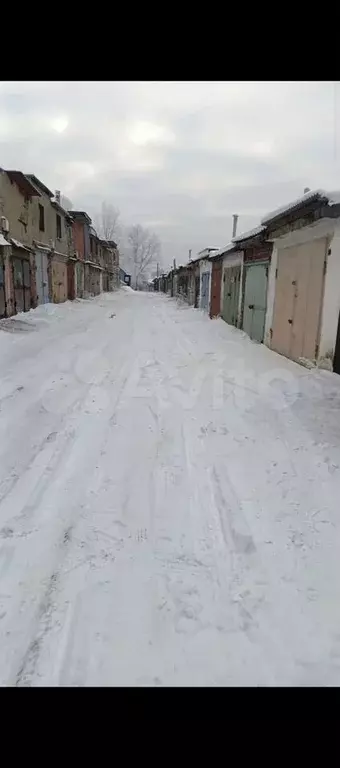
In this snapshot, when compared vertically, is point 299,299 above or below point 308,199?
below

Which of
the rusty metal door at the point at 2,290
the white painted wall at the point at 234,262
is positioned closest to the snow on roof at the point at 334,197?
the white painted wall at the point at 234,262

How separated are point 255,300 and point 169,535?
10.8 meters

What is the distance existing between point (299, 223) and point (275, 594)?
295 inches

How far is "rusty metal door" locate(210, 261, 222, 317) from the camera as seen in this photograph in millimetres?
20359

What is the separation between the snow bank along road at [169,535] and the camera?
2.14 meters

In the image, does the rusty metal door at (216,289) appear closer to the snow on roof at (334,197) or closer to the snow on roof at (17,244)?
the snow on roof at (17,244)

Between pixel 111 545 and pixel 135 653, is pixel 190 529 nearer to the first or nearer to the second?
pixel 111 545

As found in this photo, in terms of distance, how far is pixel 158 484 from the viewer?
3875 mm

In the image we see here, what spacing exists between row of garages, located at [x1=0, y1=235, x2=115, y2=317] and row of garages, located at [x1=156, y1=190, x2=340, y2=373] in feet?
25.4

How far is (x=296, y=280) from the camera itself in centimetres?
912

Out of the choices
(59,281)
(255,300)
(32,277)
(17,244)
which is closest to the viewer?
(255,300)

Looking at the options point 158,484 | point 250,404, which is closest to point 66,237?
point 250,404

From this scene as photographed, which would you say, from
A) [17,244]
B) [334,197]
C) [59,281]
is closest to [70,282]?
[59,281]

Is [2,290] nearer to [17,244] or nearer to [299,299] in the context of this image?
[17,244]
